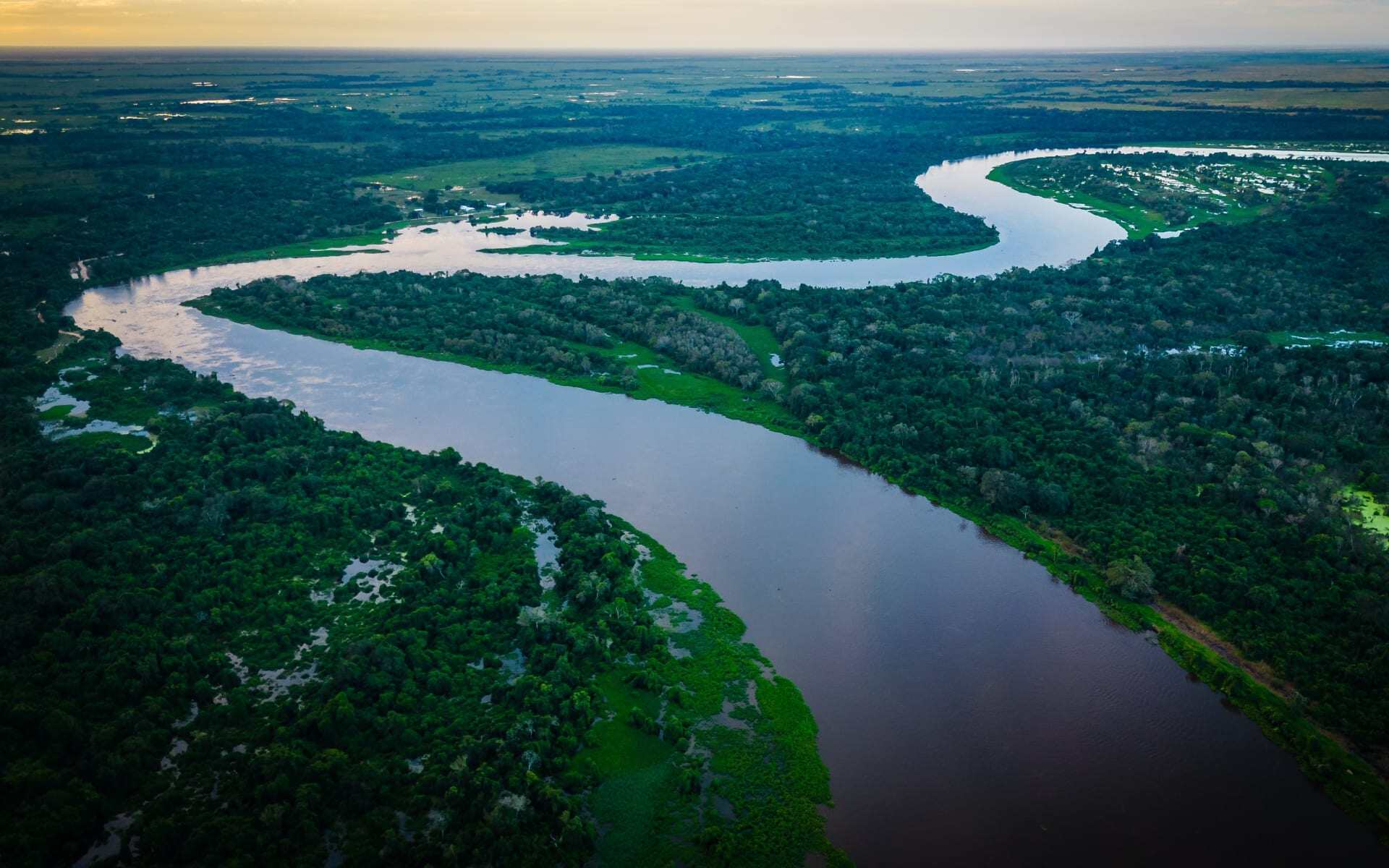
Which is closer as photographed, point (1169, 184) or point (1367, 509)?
point (1367, 509)

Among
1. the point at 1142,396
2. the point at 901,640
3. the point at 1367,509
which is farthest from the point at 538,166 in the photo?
the point at 1367,509

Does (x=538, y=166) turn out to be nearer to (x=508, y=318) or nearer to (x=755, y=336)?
(x=508, y=318)

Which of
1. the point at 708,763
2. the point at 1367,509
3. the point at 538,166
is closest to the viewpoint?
the point at 708,763

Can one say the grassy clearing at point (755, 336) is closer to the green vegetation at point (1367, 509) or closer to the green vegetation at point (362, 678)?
the green vegetation at point (362, 678)

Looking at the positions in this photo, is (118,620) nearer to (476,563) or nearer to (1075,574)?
(476,563)

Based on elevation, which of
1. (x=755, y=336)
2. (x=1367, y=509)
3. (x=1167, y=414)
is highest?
(x=1167, y=414)

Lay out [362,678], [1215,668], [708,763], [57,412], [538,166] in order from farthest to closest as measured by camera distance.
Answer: [538,166] < [57,412] < [1215,668] < [362,678] < [708,763]

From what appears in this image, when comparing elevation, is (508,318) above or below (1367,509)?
above
